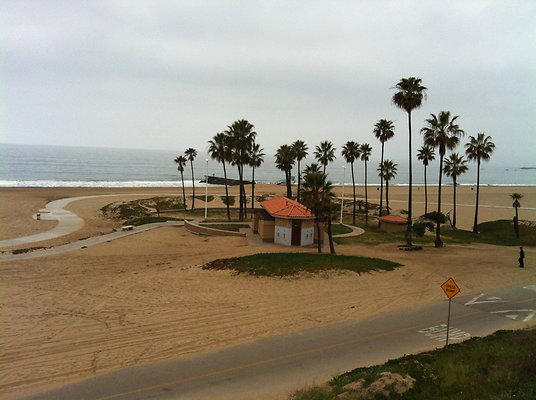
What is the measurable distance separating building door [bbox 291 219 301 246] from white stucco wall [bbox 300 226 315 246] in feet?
1.17

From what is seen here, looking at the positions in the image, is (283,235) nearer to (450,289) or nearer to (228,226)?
(228,226)

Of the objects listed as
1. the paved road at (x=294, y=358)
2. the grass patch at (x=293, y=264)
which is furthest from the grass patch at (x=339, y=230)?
the paved road at (x=294, y=358)

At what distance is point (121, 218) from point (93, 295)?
3510 centimetres

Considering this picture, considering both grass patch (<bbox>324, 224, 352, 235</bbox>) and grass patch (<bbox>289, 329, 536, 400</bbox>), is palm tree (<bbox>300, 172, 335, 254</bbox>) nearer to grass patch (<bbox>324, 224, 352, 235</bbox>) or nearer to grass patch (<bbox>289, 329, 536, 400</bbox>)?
grass patch (<bbox>324, 224, 352, 235</bbox>)

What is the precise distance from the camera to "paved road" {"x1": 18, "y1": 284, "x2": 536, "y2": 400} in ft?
32.9

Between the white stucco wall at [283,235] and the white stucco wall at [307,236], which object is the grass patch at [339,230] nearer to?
the white stucco wall at [307,236]

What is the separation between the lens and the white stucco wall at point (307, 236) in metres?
30.9

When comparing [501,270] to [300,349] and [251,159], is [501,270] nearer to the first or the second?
[300,349]

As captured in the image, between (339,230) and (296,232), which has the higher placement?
(296,232)

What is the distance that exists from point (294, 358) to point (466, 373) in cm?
513

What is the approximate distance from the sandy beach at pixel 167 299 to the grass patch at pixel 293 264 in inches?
37.1

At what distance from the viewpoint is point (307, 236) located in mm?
31297

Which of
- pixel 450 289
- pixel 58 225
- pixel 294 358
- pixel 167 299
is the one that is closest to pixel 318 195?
pixel 167 299

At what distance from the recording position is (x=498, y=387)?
26.7 ft
